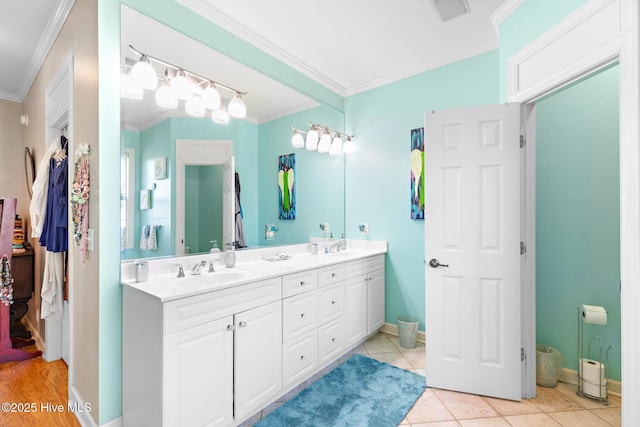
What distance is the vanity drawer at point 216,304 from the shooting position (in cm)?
148

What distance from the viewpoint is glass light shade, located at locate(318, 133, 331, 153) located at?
129 inches

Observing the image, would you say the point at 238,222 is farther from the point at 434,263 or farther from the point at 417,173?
the point at 417,173

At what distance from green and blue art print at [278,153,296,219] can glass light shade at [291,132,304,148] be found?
0.11m

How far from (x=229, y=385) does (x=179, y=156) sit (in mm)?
1506

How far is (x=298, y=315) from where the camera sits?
2168 mm

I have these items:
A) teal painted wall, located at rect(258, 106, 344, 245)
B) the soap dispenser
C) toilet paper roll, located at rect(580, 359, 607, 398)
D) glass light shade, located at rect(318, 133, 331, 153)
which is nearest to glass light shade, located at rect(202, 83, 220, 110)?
teal painted wall, located at rect(258, 106, 344, 245)

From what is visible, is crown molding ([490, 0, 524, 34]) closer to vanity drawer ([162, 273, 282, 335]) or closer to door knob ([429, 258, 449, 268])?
door knob ([429, 258, 449, 268])

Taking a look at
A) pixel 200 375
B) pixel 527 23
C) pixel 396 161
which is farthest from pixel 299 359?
pixel 527 23

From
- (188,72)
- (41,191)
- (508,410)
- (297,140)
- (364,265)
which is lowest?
(508,410)

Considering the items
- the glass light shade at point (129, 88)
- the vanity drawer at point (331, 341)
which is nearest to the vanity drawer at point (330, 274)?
the vanity drawer at point (331, 341)

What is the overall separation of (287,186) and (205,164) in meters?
0.87

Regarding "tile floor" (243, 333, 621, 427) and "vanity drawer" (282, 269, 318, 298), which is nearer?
"tile floor" (243, 333, 621, 427)

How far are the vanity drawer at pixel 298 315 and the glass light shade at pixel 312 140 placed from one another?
1528 mm

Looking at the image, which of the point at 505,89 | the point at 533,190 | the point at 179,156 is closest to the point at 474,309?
the point at 533,190
